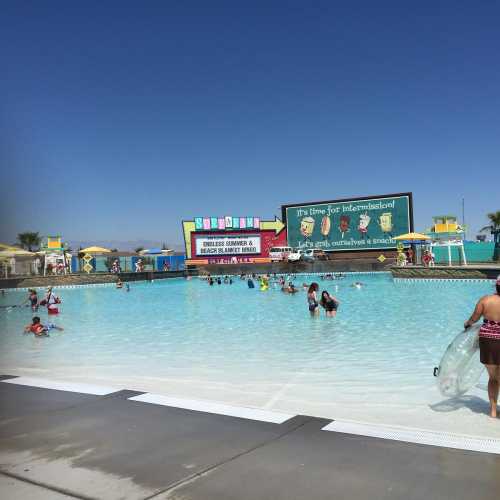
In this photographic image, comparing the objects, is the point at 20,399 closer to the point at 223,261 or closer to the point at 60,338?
the point at 60,338

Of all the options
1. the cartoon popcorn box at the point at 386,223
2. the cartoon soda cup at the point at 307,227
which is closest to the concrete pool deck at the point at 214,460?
the cartoon popcorn box at the point at 386,223

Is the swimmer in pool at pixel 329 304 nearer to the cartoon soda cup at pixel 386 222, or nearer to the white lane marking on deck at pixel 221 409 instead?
the white lane marking on deck at pixel 221 409

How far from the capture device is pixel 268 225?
58156mm

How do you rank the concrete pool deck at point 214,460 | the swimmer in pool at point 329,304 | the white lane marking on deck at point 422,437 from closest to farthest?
the concrete pool deck at point 214,460 < the white lane marking on deck at point 422,437 < the swimmer in pool at point 329,304

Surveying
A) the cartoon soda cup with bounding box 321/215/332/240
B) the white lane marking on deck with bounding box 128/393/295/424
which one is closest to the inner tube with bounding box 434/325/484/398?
the white lane marking on deck with bounding box 128/393/295/424

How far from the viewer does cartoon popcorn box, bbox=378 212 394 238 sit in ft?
168

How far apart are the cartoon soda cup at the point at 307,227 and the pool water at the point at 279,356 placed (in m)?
34.8

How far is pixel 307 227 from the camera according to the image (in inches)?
2215

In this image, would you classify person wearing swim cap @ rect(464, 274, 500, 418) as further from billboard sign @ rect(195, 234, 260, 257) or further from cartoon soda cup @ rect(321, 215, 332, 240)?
billboard sign @ rect(195, 234, 260, 257)

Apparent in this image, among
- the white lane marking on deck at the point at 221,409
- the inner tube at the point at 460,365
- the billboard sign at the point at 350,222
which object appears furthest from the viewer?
the billboard sign at the point at 350,222

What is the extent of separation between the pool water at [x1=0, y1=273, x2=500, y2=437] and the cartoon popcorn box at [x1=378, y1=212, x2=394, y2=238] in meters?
30.5

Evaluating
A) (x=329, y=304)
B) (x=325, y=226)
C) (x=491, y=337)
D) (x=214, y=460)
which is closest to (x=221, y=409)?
(x=214, y=460)

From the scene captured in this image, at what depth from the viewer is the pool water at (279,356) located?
6609 mm

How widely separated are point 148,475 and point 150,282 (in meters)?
42.2
